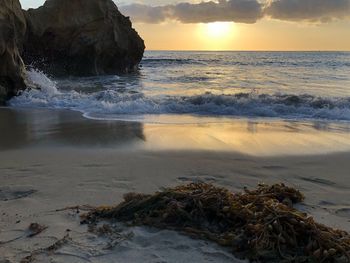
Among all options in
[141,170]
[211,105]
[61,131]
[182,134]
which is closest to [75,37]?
[211,105]

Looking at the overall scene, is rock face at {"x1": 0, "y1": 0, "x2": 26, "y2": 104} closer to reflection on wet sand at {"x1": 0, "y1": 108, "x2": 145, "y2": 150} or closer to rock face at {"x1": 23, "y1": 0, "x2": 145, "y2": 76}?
reflection on wet sand at {"x1": 0, "y1": 108, "x2": 145, "y2": 150}

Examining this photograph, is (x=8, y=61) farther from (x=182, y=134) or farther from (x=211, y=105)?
(x=182, y=134)

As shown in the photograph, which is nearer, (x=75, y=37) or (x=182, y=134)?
(x=182, y=134)

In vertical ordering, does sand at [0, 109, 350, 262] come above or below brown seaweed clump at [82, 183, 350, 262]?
below

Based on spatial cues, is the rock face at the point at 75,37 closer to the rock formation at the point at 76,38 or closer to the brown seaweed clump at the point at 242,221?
the rock formation at the point at 76,38

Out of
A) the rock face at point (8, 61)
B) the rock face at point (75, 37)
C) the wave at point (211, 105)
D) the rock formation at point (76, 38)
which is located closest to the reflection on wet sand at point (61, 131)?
the wave at point (211, 105)

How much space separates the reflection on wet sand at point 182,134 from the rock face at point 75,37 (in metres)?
15.8

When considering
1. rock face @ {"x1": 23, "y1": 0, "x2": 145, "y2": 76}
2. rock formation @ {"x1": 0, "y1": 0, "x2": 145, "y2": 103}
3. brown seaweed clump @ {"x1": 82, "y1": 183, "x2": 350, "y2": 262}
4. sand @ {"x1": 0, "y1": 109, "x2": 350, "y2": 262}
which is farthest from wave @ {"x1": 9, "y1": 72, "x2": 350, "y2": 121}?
rock face @ {"x1": 23, "y1": 0, "x2": 145, "y2": 76}

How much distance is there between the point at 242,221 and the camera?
142 inches

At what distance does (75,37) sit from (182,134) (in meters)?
19.9

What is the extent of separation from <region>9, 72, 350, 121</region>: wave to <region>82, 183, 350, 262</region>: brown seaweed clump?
6.57 metres

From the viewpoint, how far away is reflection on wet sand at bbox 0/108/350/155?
6.88 metres

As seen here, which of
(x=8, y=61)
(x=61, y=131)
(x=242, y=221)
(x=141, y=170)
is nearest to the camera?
(x=242, y=221)

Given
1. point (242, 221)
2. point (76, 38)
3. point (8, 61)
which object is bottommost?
point (242, 221)
